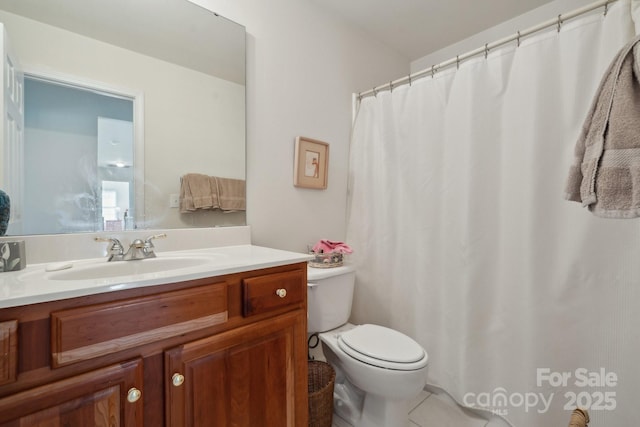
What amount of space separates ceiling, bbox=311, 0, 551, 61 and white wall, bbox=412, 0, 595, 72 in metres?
0.04

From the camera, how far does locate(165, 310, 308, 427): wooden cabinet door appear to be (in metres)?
0.76

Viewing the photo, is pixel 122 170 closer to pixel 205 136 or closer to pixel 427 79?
pixel 205 136

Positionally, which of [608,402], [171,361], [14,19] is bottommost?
[608,402]

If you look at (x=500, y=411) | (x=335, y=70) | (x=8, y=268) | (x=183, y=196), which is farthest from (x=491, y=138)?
(x=8, y=268)

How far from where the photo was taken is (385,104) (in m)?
1.79

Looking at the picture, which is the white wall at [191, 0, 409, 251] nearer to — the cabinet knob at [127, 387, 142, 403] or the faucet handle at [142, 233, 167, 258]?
the faucet handle at [142, 233, 167, 258]

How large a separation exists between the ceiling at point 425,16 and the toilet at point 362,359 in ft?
5.10

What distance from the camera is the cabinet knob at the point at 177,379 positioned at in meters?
0.74

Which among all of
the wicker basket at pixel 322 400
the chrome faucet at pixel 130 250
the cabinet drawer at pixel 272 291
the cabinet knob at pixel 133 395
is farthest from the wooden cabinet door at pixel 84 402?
the wicker basket at pixel 322 400

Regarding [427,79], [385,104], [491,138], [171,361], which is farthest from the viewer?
[385,104]

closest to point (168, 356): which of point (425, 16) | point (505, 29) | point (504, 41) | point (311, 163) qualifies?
point (311, 163)

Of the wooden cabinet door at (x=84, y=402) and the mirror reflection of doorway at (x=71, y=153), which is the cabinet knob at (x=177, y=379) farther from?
the mirror reflection of doorway at (x=71, y=153)

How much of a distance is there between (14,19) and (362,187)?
5.48 feet

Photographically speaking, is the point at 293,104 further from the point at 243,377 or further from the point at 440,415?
the point at 440,415
